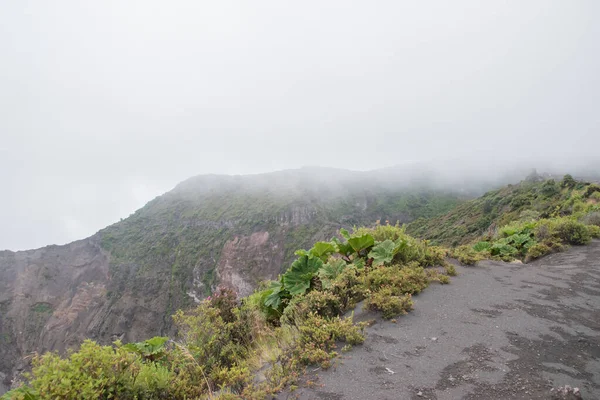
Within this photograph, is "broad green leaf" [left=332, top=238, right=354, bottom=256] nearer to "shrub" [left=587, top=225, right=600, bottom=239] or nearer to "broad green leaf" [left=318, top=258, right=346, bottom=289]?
"broad green leaf" [left=318, top=258, right=346, bottom=289]

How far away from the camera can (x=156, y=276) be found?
78625 mm

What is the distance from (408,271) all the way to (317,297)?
2518mm

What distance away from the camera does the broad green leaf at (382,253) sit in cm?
697

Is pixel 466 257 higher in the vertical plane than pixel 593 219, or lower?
higher

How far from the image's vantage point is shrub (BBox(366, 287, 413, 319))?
17.4 feet

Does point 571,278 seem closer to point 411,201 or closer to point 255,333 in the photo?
point 255,333

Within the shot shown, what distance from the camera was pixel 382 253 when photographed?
23.9 ft

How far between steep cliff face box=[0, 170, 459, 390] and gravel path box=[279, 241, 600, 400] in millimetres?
62404

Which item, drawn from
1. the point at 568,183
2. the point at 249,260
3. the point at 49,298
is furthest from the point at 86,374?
the point at 49,298

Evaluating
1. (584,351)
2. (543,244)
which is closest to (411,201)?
(543,244)

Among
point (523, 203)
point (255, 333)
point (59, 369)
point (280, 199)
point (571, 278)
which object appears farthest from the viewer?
point (280, 199)

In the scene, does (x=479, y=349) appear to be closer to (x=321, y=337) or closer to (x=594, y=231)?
(x=321, y=337)

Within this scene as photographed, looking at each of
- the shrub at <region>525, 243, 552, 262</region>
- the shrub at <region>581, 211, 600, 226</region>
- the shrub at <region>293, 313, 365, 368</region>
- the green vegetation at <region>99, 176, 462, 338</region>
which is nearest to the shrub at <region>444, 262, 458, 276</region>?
the shrub at <region>293, 313, 365, 368</region>

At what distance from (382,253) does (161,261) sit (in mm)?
88648
